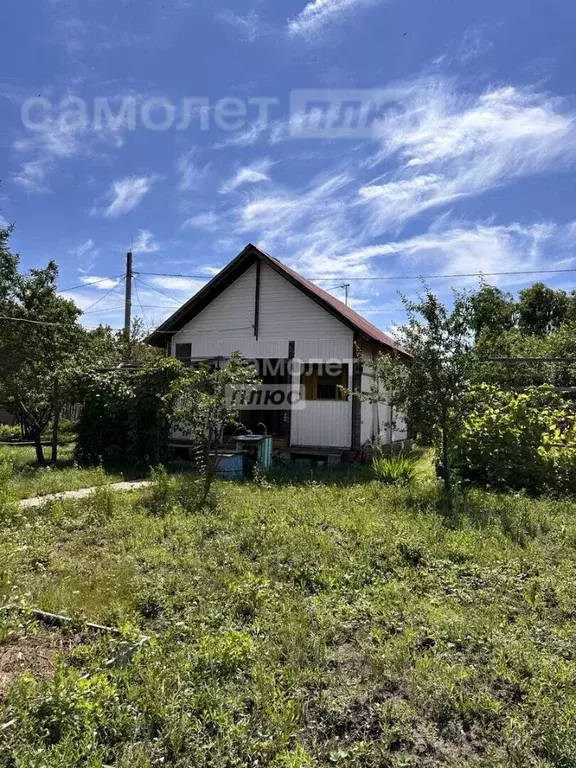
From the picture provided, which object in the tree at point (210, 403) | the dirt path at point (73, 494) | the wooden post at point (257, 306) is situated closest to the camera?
the dirt path at point (73, 494)

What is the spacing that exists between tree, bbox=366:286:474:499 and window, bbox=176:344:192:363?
7.07 meters

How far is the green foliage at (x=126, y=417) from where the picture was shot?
11117 millimetres

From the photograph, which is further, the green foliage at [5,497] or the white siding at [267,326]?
the white siding at [267,326]

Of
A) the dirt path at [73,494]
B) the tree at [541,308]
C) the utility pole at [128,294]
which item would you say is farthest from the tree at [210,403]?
the tree at [541,308]

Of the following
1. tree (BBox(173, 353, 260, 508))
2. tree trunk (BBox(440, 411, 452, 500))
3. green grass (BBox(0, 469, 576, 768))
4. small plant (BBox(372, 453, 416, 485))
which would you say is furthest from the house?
green grass (BBox(0, 469, 576, 768))

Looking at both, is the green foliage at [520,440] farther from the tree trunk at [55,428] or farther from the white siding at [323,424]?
the tree trunk at [55,428]

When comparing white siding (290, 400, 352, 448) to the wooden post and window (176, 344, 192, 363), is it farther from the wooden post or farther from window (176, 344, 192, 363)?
window (176, 344, 192, 363)

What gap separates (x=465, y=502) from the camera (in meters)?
7.12

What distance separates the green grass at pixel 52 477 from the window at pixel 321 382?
17.0 feet

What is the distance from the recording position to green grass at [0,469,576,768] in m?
2.35

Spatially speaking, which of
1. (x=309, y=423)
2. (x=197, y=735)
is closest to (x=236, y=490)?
(x=309, y=423)

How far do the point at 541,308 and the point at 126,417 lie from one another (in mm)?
25017

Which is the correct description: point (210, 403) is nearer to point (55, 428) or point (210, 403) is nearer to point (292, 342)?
point (292, 342)

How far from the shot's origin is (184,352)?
13.8 metres
